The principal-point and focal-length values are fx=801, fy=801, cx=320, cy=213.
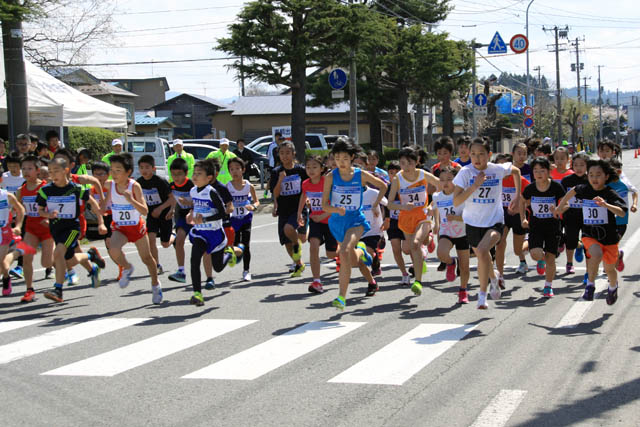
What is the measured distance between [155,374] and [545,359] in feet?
10.2

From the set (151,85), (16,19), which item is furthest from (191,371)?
(151,85)

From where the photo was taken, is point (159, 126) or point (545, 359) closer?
point (545, 359)

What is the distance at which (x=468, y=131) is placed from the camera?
87938mm

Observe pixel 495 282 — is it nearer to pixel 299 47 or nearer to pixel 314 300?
pixel 314 300

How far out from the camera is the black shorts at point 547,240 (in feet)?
32.3

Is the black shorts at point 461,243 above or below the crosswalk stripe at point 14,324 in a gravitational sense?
above

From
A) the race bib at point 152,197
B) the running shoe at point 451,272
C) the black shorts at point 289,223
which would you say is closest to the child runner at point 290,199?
the black shorts at point 289,223

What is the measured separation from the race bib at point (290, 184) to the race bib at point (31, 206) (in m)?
3.38

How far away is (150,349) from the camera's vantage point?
7.21m

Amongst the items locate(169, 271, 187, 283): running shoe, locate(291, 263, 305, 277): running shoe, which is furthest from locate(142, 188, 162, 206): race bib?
locate(291, 263, 305, 277): running shoe

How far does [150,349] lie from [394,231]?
15.4 ft

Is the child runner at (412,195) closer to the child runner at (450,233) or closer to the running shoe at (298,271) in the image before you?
the child runner at (450,233)

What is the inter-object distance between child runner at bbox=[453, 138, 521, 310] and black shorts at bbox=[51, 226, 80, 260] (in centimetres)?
460

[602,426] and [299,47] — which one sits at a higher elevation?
[299,47]
